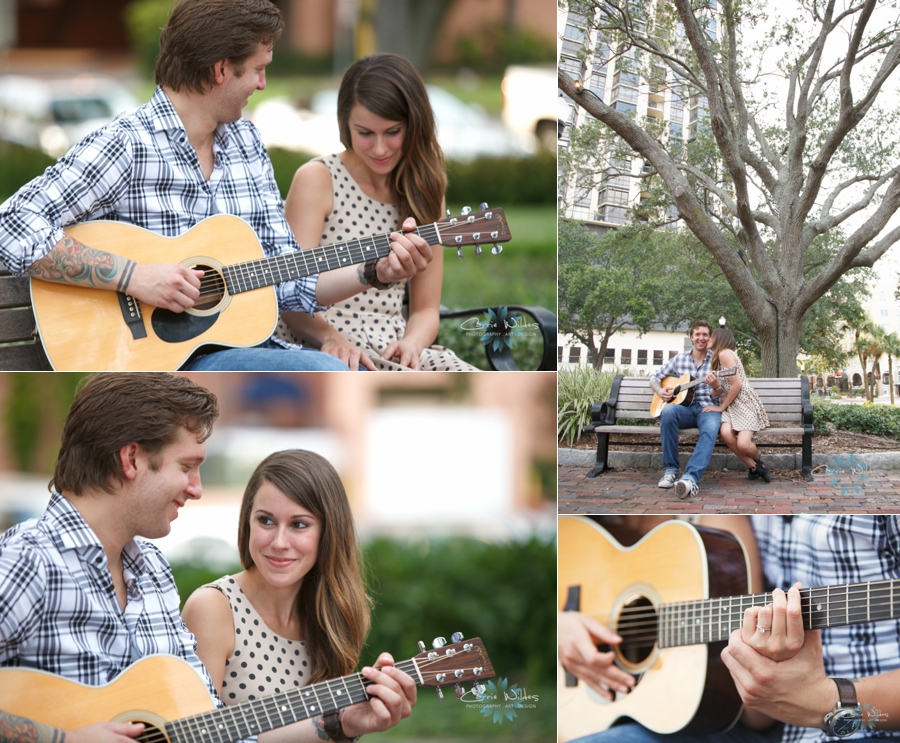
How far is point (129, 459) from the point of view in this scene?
313cm

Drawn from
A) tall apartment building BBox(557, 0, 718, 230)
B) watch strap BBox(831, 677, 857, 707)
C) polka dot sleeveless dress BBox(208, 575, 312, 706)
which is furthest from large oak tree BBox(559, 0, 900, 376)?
polka dot sleeveless dress BBox(208, 575, 312, 706)

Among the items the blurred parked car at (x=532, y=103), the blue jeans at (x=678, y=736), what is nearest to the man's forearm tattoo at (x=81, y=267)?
the blurred parked car at (x=532, y=103)

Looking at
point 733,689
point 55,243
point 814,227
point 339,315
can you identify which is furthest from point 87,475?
point 814,227

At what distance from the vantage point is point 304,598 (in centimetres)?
336

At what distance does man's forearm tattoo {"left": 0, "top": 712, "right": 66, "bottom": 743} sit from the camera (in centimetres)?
288

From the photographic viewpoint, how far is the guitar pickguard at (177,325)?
3.27 meters

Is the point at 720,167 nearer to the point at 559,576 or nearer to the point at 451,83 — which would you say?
the point at 451,83

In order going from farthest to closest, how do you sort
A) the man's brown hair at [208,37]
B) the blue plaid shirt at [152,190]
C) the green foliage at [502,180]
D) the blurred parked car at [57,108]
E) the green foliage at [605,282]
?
the blurred parked car at [57,108]
the green foliage at [502,180]
the green foliage at [605,282]
the man's brown hair at [208,37]
the blue plaid shirt at [152,190]

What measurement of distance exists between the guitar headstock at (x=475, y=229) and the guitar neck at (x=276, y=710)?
4.80ft

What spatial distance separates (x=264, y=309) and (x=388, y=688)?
1317 mm

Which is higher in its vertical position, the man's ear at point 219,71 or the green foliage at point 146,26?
the green foliage at point 146,26

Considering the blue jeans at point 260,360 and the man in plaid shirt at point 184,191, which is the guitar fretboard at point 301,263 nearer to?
the man in plaid shirt at point 184,191

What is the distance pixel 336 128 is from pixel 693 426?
1.78 meters

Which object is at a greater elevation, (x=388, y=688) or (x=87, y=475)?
(x=87, y=475)
